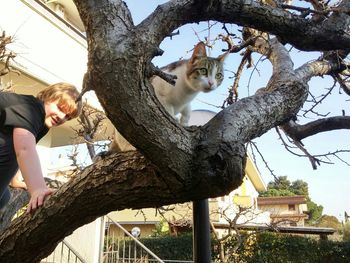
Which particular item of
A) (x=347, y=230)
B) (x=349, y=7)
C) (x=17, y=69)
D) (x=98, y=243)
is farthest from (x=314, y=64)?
(x=347, y=230)

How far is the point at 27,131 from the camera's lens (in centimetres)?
142

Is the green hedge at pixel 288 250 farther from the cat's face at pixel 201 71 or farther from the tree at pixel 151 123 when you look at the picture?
the tree at pixel 151 123

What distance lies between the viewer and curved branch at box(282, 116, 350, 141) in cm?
220

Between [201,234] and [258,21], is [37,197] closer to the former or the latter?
[201,234]

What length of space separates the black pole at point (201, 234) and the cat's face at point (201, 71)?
1200 millimetres

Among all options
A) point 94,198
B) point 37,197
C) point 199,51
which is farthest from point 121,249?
point 94,198

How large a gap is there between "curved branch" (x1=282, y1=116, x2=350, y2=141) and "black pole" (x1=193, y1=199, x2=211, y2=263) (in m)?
1.26

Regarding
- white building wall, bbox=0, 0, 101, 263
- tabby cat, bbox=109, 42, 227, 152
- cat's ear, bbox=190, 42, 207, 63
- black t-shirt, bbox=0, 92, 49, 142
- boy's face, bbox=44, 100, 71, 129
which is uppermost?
white building wall, bbox=0, 0, 101, 263

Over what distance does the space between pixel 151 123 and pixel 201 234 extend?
663 millimetres

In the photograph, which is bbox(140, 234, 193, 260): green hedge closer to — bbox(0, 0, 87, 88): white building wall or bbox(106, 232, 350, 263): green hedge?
bbox(106, 232, 350, 263): green hedge

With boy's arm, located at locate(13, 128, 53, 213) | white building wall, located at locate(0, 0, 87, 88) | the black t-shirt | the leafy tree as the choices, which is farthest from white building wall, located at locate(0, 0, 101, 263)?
the leafy tree

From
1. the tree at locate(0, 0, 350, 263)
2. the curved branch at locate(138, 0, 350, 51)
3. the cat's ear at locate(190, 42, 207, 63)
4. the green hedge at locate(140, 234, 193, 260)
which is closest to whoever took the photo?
the tree at locate(0, 0, 350, 263)

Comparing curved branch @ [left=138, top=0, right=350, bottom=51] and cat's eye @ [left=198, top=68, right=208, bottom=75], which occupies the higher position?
cat's eye @ [left=198, top=68, right=208, bottom=75]

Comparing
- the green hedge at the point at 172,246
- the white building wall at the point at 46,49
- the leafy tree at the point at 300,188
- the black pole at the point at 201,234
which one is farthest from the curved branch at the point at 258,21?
the leafy tree at the point at 300,188
